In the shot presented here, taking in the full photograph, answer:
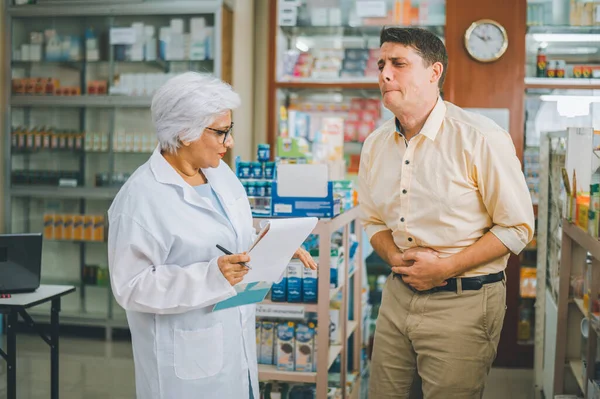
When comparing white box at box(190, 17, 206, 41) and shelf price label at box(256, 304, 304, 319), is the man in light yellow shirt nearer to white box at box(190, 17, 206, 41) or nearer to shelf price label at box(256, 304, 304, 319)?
shelf price label at box(256, 304, 304, 319)

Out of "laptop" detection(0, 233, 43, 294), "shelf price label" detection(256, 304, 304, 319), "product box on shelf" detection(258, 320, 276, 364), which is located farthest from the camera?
"laptop" detection(0, 233, 43, 294)

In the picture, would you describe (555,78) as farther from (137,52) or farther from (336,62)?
(137,52)

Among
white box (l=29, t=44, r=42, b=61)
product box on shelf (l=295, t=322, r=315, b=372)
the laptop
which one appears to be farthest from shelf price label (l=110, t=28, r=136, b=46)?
product box on shelf (l=295, t=322, r=315, b=372)

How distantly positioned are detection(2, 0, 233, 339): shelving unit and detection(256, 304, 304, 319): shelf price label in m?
2.86

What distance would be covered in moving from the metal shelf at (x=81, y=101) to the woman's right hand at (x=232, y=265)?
13.5ft

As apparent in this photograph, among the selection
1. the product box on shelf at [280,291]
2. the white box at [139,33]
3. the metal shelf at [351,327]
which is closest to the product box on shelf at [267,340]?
the product box on shelf at [280,291]

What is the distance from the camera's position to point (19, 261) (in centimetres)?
379

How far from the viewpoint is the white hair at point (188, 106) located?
213cm

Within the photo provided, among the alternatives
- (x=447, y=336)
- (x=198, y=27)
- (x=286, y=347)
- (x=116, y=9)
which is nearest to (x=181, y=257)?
(x=447, y=336)

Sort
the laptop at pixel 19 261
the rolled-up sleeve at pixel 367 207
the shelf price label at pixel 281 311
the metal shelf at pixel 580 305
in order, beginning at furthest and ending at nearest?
the laptop at pixel 19 261, the shelf price label at pixel 281 311, the metal shelf at pixel 580 305, the rolled-up sleeve at pixel 367 207

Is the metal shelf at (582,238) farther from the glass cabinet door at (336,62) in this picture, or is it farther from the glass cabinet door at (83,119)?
the glass cabinet door at (83,119)

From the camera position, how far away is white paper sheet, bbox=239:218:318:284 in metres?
2.05

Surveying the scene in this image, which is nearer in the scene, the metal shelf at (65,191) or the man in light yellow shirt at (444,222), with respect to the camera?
the man in light yellow shirt at (444,222)

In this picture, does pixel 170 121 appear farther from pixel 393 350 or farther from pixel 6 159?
pixel 6 159
